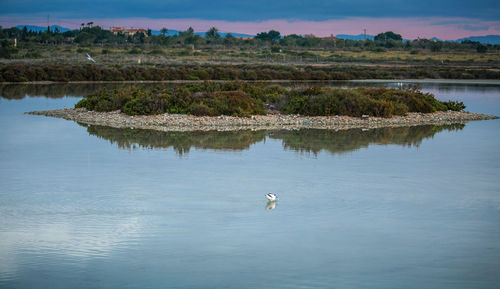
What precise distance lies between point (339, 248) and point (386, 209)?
207 cm

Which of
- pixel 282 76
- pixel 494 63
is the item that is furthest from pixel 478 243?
pixel 494 63

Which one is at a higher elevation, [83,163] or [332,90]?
[332,90]

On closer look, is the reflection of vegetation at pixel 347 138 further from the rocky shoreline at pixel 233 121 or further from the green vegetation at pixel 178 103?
the green vegetation at pixel 178 103

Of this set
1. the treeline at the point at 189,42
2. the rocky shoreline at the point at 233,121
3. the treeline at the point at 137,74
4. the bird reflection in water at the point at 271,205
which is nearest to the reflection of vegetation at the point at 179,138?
the rocky shoreline at the point at 233,121

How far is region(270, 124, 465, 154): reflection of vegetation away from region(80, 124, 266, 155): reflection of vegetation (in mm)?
952

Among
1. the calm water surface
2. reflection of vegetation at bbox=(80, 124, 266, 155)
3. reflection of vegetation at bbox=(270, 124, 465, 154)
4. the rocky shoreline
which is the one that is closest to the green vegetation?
the rocky shoreline

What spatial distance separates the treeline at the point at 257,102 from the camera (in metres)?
19.8

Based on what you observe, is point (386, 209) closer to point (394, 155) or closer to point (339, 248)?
point (339, 248)

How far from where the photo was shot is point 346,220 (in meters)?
8.37

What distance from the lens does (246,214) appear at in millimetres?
8547

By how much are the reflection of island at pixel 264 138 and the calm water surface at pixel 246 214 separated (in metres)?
0.12

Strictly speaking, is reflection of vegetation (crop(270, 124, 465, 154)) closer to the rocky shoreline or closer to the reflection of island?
the reflection of island

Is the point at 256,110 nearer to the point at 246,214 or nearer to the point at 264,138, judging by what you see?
the point at 264,138

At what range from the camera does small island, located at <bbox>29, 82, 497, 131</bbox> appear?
18.8m
